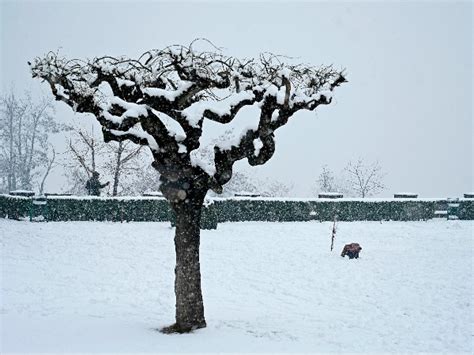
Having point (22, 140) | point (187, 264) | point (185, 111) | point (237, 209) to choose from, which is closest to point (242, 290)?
point (187, 264)

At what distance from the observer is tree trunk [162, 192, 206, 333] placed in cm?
827

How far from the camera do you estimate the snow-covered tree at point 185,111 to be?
795cm

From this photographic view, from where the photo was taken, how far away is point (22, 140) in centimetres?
4491

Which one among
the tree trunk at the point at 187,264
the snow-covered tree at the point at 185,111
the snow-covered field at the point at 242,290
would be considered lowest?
the snow-covered field at the point at 242,290

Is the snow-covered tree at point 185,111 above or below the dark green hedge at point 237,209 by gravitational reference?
above

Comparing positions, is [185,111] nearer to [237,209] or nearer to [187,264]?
[187,264]

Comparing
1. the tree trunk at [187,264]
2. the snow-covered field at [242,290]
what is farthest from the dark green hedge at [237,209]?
the tree trunk at [187,264]

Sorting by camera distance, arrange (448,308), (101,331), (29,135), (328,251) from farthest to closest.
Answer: (29,135) → (328,251) → (448,308) → (101,331)

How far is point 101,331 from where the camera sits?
8.16 metres

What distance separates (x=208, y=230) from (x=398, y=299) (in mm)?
10625

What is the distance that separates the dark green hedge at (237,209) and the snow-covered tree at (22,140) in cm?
2313

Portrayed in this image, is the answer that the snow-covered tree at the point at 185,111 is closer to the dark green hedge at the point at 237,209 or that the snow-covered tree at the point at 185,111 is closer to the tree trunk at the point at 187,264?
the tree trunk at the point at 187,264

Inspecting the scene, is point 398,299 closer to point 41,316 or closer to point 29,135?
point 41,316

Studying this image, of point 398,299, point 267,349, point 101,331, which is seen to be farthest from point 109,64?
point 398,299
